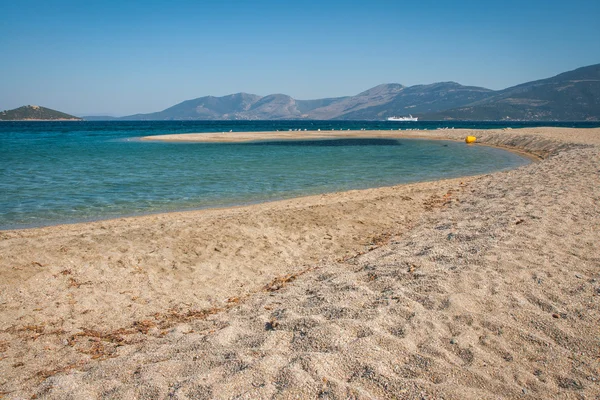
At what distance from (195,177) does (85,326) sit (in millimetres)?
15499

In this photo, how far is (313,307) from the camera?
16.7ft

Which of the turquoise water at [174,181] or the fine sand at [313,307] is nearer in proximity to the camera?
the fine sand at [313,307]

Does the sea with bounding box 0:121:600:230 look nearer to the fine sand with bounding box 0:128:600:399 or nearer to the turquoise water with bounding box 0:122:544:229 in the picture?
the turquoise water with bounding box 0:122:544:229

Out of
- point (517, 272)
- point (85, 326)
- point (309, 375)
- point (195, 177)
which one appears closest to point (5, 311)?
point (85, 326)

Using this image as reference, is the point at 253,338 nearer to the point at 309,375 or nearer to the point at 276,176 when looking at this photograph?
the point at 309,375

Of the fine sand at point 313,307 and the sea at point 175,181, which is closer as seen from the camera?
the fine sand at point 313,307

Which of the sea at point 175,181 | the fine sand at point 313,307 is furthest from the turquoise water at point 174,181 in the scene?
the fine sand at point 313,307

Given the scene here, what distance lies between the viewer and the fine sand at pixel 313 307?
3.54 m

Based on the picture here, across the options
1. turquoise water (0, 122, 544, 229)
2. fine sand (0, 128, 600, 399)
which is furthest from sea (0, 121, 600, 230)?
fine sand (0, 128, 600, 399)

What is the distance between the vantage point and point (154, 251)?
804 cm

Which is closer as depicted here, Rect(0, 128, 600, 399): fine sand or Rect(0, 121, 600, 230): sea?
Rect(0, 128, 600, 399): fine sand

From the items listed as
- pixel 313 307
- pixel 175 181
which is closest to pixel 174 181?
pixel 175 181

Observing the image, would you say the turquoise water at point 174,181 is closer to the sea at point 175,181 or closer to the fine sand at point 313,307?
the sea at point 175,181

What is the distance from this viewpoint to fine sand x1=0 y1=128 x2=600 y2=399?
354cm
